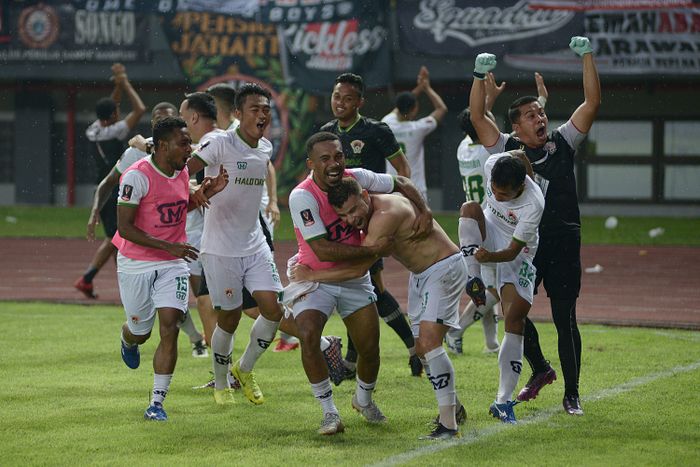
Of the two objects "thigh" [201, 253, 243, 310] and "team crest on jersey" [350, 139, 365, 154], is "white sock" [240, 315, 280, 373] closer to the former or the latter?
"thigh" [201, 253, 243, 310]

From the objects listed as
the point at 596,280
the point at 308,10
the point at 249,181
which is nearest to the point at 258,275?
the point at 249,181

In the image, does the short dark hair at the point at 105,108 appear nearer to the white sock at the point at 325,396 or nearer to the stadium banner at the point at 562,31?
the white sock at the point at 325,396

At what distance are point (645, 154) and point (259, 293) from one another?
26.2 meters

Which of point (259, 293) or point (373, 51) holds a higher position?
point (373, 51)

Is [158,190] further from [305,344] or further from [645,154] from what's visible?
[645,154]

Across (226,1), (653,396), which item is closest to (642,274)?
(653,396)

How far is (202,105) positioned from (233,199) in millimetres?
1257

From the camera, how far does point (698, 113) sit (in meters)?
33.3

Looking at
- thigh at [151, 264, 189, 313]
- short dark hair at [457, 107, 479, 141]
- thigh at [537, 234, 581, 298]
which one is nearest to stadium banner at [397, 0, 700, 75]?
short dark hair at [457, 107, 479, 141]

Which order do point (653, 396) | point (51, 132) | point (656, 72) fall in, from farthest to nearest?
point (51, 132) → point (656, 72) → point (653, 396)

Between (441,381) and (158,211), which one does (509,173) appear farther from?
(158,211)

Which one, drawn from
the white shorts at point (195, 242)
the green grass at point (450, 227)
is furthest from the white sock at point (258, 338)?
the green grass at point (450, 227)

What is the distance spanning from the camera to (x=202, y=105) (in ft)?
34.4

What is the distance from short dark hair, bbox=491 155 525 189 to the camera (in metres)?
8.41
